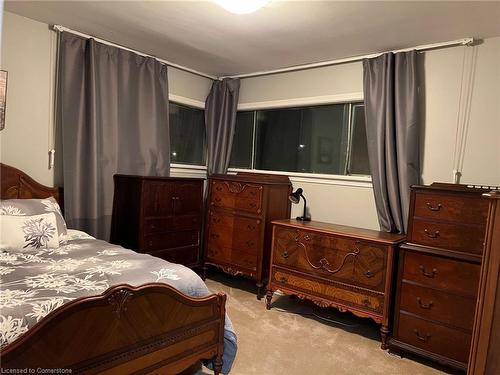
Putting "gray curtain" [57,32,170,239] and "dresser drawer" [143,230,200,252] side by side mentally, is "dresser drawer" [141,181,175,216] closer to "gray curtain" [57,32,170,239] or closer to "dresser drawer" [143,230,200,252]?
"dresser drawer" [143,230,200,252]

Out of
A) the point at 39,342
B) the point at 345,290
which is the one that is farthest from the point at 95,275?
the point at 345,290

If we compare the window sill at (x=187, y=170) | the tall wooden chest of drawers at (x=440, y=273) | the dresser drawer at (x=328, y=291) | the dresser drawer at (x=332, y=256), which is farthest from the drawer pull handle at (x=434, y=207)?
the window sill at (x=187, y=170)

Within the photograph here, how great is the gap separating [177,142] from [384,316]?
2895mm

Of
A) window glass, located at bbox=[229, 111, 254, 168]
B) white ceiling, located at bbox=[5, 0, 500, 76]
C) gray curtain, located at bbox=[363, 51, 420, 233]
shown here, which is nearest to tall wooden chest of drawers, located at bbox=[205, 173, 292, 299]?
window glass, located at bbox=[229, 111, 254, 168]

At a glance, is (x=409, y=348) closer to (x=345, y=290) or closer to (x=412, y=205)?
(x=345, y=290)

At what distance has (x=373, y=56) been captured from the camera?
3.15m

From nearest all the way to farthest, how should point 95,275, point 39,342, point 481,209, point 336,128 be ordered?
point 39,342 → point 95,275 → point 481,209 → point 336,128

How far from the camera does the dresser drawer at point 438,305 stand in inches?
88.8

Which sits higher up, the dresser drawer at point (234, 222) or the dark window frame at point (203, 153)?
the dark window frame at point (203, 153)

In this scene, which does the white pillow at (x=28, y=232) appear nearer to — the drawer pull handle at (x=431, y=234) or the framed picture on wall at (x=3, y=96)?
the framed picture on wall at (x=3, y=96)

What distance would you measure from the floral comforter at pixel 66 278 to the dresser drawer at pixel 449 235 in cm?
146

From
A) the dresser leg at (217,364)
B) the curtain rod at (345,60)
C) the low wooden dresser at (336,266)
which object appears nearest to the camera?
the dresser leg at (217,364)

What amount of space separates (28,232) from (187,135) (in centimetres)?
239

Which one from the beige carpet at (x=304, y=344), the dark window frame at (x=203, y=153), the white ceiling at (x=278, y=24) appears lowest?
the beige carpet at (x=304, y=344)
